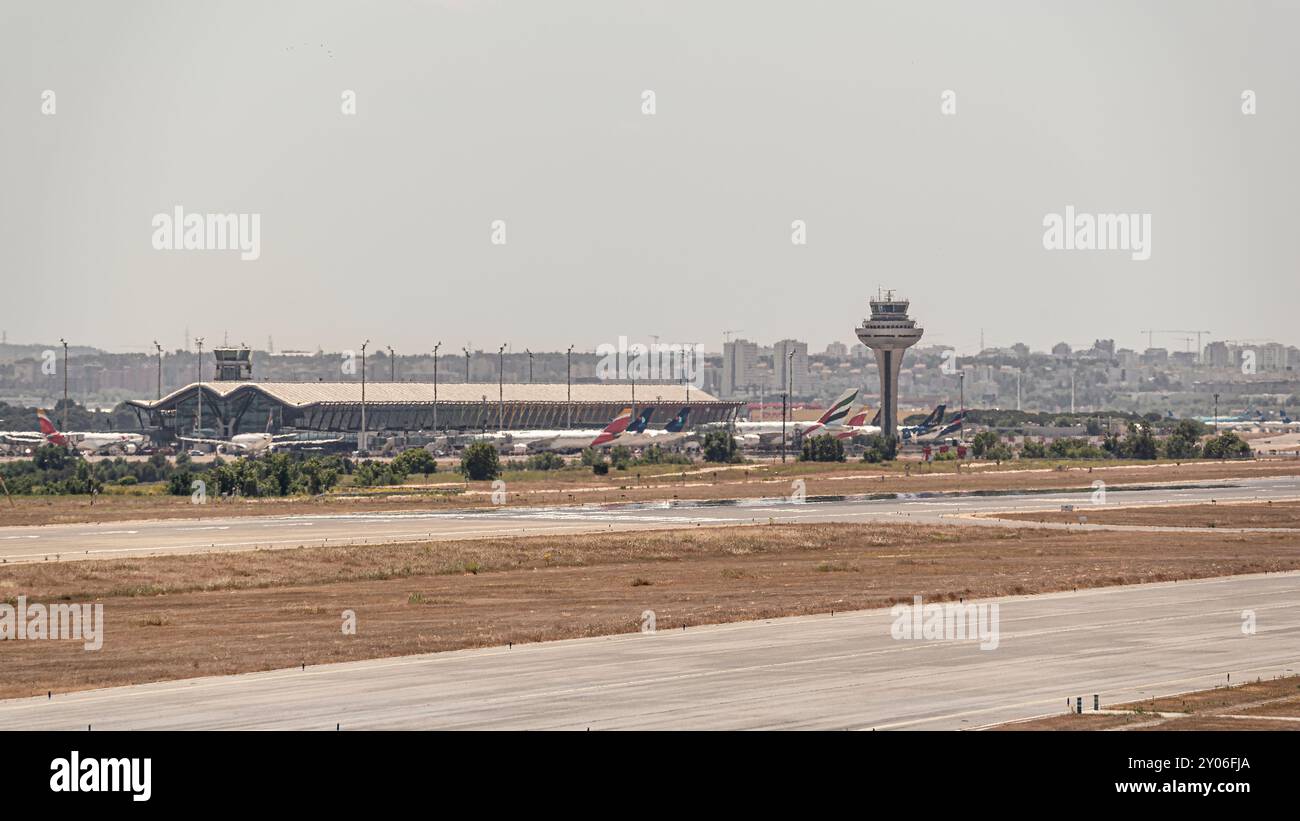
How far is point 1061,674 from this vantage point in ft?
133

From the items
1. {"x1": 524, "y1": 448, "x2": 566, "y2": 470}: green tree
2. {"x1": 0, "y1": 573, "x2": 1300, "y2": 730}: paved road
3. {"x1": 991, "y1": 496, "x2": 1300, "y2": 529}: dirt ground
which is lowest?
{"x1": 991, "y1": 496, "x2": 1300, "y2": 529}: dirt ground

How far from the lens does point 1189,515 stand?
346ft

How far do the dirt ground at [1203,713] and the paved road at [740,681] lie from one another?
1.00 meters

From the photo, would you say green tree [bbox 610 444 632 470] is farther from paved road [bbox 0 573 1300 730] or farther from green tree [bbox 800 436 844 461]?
paved road [bbox 0 573 1300 730]

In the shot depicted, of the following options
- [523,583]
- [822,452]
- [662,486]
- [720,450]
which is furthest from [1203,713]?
[720,450]

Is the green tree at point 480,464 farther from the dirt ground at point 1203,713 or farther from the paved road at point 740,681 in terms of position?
the dirt ground at point 1203,713

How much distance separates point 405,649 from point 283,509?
68396mm

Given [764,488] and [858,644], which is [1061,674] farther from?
[764,488]

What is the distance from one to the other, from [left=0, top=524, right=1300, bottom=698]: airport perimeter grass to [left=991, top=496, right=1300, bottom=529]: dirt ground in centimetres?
742

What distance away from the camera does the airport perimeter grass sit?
46.2 meters

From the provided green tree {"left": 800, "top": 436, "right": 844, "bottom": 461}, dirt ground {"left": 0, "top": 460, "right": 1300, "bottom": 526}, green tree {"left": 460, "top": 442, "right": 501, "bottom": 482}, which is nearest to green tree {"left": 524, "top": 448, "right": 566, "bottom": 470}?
dirt ground {"left": 0, "top": 460, "right": 1300, "bottom": 526}

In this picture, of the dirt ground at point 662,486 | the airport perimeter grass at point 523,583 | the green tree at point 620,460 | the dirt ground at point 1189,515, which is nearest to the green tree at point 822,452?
the dirt ground at point 662,486
